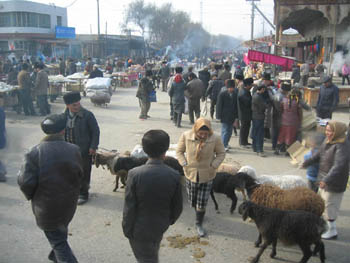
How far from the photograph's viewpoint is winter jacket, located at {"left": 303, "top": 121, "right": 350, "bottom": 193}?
4105mm

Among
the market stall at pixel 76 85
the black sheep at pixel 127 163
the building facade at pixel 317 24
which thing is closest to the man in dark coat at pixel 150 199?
the black sheep at pixel 127 163

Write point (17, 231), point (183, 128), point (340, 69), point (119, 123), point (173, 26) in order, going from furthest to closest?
point (173, 26), point (340, 69), point (119, 123), point (183, 128), point (17, 231)

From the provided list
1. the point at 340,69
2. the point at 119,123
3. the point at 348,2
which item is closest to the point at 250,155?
the point at 119,123

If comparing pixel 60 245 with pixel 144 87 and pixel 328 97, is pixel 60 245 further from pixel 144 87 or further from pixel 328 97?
pixel 144 87

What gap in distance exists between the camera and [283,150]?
8531mm

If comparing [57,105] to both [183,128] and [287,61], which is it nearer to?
[183,128]

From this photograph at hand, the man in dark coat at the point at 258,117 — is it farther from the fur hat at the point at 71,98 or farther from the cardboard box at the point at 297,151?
the fur hat at the point at 71,98

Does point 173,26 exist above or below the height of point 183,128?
above

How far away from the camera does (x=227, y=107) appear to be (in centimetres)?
816

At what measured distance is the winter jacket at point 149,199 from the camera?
109 inches

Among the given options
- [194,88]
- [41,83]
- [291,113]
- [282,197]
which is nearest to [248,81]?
[291,113]

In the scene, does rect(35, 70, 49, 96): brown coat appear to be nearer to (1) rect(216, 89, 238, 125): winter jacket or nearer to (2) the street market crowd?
(2) the street market crowd

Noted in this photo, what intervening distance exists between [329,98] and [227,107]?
280 cm

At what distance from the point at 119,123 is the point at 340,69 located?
457 inches
